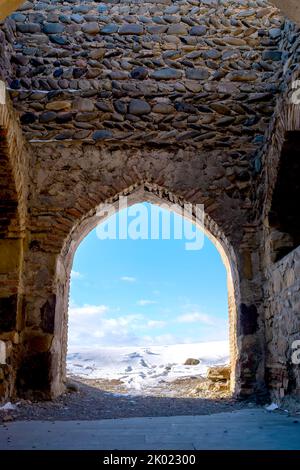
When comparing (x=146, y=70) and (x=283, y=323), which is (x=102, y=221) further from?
(x=283, y=323)

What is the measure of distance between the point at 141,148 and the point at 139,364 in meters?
7.81

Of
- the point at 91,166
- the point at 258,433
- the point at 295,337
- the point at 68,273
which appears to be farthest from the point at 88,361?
the point at 258,433

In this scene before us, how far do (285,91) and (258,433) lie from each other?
9.21ft

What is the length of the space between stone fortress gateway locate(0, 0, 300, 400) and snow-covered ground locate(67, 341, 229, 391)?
304 centimetres

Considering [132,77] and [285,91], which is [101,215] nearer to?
[132,77]

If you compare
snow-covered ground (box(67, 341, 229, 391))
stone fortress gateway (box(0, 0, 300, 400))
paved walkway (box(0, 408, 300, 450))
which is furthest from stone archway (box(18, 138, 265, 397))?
snow-covered ground (box(67, 341, 229, 391))

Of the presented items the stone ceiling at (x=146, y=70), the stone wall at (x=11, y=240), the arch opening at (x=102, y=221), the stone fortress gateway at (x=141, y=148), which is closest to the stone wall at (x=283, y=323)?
the stone fortress gateway at (x=141, y=148)

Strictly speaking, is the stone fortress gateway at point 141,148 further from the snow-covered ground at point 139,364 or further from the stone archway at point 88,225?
the snow-covered ground at point 139,364

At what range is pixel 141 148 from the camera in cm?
505

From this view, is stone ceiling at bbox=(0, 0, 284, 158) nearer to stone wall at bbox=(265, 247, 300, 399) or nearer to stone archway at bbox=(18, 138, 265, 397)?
stone archway at bbox=(18, 138, 265, 397)

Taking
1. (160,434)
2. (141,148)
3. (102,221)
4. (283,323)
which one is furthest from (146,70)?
(160,434)

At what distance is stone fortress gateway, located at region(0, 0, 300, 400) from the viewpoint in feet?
14.5

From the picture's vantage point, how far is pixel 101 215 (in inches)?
208

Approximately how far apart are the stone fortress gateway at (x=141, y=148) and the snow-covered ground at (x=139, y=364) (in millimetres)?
3043
